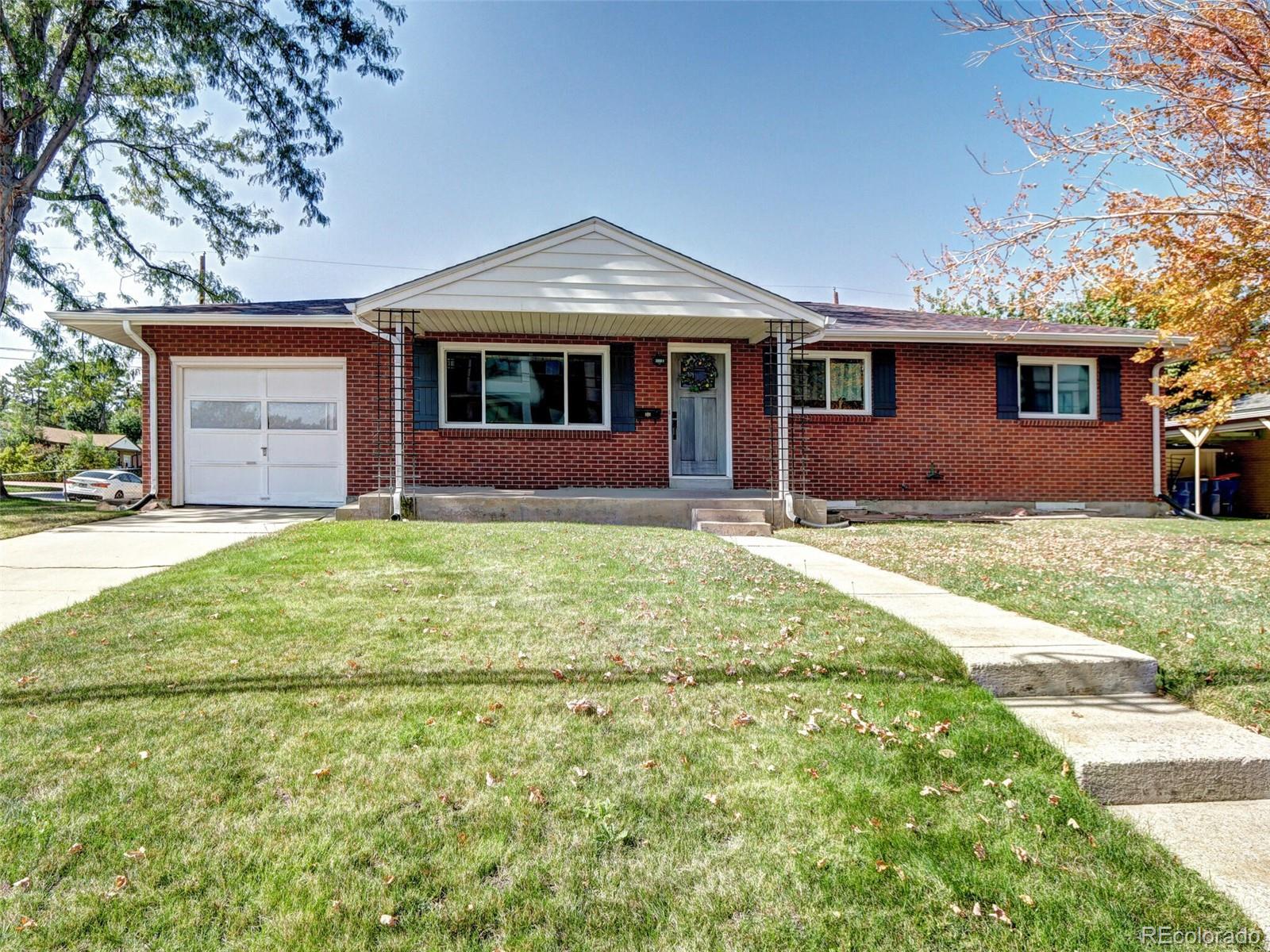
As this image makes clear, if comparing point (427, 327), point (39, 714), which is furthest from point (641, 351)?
point (39, 714)

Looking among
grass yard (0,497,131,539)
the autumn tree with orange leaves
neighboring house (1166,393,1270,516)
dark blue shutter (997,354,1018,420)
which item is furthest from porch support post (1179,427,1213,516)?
grass yard (0,497,131,539)

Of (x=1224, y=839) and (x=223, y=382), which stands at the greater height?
(x=223, y=382)

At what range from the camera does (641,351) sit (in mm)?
10820

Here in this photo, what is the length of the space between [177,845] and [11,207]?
14491 mm

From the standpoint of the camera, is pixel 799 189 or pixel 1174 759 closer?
pixel 1174 759

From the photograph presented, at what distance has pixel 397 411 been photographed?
9.28 meters

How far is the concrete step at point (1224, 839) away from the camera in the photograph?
6.06 ft

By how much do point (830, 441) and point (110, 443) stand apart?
113 ft

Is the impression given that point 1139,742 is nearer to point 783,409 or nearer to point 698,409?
point 783,409

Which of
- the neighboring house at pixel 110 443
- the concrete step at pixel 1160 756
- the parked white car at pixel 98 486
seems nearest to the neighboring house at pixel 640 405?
the concrete step at pixel 1160 756

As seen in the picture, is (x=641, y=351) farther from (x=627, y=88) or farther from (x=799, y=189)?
(x=799, y=189)

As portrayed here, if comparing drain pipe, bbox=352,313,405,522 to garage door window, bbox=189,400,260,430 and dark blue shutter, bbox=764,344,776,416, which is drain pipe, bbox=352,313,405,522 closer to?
garage door window, bbox=189,400,260,430

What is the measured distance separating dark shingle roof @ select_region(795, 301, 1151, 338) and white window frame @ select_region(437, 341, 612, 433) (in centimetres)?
330

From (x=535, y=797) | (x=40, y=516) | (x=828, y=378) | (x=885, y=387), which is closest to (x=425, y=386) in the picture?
(x=40, y=516)
